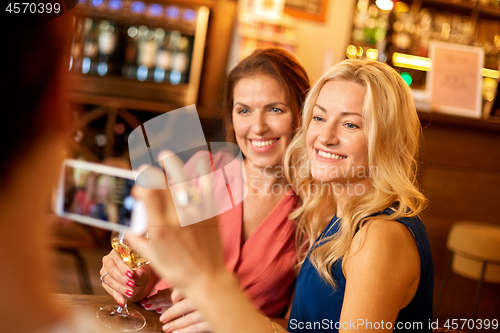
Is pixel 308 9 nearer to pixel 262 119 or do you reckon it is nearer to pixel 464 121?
pixel 464 121

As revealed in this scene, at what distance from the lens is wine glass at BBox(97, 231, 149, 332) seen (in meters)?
0.90

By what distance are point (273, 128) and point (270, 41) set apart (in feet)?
8.83

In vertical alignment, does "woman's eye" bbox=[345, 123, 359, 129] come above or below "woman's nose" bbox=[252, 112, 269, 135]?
above

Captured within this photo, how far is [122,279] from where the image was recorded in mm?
1031

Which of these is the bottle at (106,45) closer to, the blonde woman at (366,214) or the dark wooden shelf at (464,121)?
the dark wooden shelf at (464,121)

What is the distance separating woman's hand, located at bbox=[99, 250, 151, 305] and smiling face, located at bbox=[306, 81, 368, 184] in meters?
0.54

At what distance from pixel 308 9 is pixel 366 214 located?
3731 mm

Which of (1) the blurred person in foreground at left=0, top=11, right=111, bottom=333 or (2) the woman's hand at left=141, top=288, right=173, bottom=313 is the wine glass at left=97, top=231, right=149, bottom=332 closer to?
(2) the woman's hand at left=141, top=288, right=173, bottom=313

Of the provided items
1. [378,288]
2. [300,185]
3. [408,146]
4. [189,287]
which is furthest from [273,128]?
[189,287]

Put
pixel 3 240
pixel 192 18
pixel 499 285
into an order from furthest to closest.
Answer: pixel 192 18, pixel 499 285, pixel 3 240

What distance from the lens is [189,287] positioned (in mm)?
385

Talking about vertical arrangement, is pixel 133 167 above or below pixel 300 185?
above

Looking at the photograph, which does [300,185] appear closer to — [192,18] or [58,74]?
[58,74]

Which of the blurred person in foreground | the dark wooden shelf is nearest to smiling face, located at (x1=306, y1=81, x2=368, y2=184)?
the blurred person in foreground
